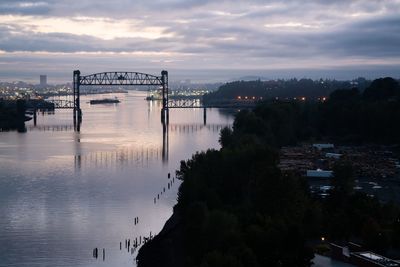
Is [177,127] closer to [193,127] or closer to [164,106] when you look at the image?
[193,127]

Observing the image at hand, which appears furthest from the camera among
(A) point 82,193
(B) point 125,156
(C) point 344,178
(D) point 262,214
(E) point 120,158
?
(B) point 125,156

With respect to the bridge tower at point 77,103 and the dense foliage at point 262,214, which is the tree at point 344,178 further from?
the bridge tower at point 77,103

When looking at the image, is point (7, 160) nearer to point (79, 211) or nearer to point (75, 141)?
point (75, 141)

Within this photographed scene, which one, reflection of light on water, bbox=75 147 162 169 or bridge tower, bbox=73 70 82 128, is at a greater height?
bridge tower, bbox=73 70 82 128

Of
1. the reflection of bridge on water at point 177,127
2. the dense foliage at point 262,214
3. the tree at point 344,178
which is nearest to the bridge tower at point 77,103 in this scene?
the reflection of bridge on water at point 177,127

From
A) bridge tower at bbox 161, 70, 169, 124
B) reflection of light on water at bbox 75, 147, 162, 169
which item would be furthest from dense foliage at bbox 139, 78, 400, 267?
bridge tower at bbox 161, 70, 169, 124

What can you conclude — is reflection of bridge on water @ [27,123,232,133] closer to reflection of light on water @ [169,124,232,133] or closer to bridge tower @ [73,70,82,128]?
reflection of light on water @ [169,124,232,133]

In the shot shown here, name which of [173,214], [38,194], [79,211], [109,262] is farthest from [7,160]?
[109,262]

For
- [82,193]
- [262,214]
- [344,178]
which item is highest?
Answer: [344,178]

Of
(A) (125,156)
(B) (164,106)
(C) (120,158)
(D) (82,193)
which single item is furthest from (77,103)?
(D) (82,193)
